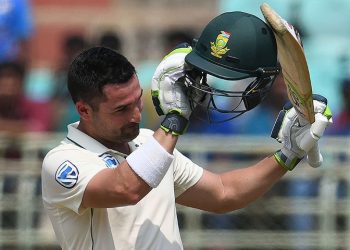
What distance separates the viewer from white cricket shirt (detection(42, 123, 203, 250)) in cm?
423

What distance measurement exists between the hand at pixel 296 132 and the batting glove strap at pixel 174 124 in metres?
0.64

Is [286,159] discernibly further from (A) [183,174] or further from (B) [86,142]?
(B) [86,142]

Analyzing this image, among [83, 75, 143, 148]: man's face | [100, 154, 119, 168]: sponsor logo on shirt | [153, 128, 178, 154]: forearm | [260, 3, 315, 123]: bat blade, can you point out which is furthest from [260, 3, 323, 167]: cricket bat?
[100, 154, 119, 168]: sponsor logo on shirt

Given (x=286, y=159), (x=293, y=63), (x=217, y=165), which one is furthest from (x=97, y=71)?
(x=217, y=165)

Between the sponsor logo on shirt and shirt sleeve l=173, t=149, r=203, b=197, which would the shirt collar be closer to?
the sponsor logo on shirt

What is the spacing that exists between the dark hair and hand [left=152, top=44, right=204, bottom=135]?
233mm

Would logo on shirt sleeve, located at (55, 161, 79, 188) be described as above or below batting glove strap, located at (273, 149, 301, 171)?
below

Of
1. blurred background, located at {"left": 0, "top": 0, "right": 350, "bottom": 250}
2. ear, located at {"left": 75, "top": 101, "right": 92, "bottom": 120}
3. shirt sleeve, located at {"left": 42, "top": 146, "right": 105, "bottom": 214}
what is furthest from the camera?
blurred background, located at {"left": 0, "top": 0, "right": 350, "bottom": 250}

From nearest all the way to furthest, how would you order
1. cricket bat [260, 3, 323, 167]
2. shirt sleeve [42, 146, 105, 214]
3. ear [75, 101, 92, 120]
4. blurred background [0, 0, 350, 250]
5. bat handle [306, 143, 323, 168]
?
cricket bat [260, 3, 323, 167], shirt sleeve [42, 146, 105, 214], ear [75, 101, 92, 120], bat handle [306, 143, 323, 168], blurred background [0, 0, 350, 250]

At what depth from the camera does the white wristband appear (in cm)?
398

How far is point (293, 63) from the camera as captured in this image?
4.03m

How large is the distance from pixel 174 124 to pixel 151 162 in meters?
0.18

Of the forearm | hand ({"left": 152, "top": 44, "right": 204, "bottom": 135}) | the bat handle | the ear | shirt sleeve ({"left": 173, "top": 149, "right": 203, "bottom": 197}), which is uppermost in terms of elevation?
hand ({"left": 152, "top": 44, "right": 204, "bottom": 135})

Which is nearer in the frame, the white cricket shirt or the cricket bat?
the cricket bat
